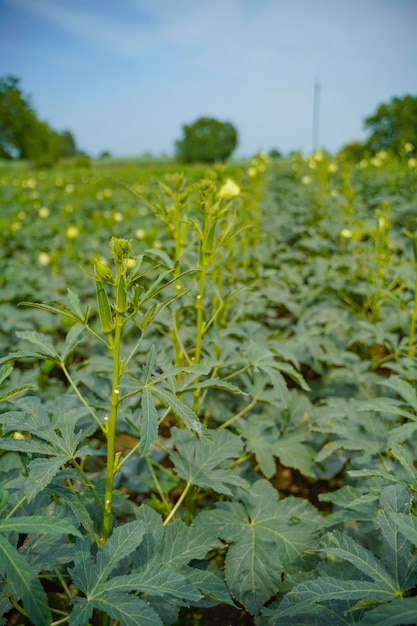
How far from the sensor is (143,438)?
935 millimetres

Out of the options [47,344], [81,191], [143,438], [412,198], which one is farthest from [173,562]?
[81,191]

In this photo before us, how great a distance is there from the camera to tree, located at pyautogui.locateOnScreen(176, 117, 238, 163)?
56.8 m

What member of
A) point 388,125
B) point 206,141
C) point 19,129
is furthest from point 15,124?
point 388,125

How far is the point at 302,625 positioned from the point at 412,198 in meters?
5.64

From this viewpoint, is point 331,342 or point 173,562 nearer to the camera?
point 173,562

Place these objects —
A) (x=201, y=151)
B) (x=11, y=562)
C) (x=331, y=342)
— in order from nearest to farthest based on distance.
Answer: (x=11, y=562)
(x=331, y=342)
(x=201, y=151)

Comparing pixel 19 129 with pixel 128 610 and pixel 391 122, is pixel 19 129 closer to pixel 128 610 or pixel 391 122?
pixel 391 122

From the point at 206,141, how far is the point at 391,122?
36.8 metres

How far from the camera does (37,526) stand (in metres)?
A: 0.83

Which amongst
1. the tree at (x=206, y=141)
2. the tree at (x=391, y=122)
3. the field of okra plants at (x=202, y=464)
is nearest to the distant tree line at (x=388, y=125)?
the tree at (x=391, y=122)

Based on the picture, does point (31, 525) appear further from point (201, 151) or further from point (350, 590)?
point (201, 151)

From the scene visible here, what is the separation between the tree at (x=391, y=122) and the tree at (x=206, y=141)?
28.6 meters

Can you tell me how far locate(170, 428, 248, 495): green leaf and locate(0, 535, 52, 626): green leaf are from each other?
0.60m

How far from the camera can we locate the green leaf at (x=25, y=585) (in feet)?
2.51
